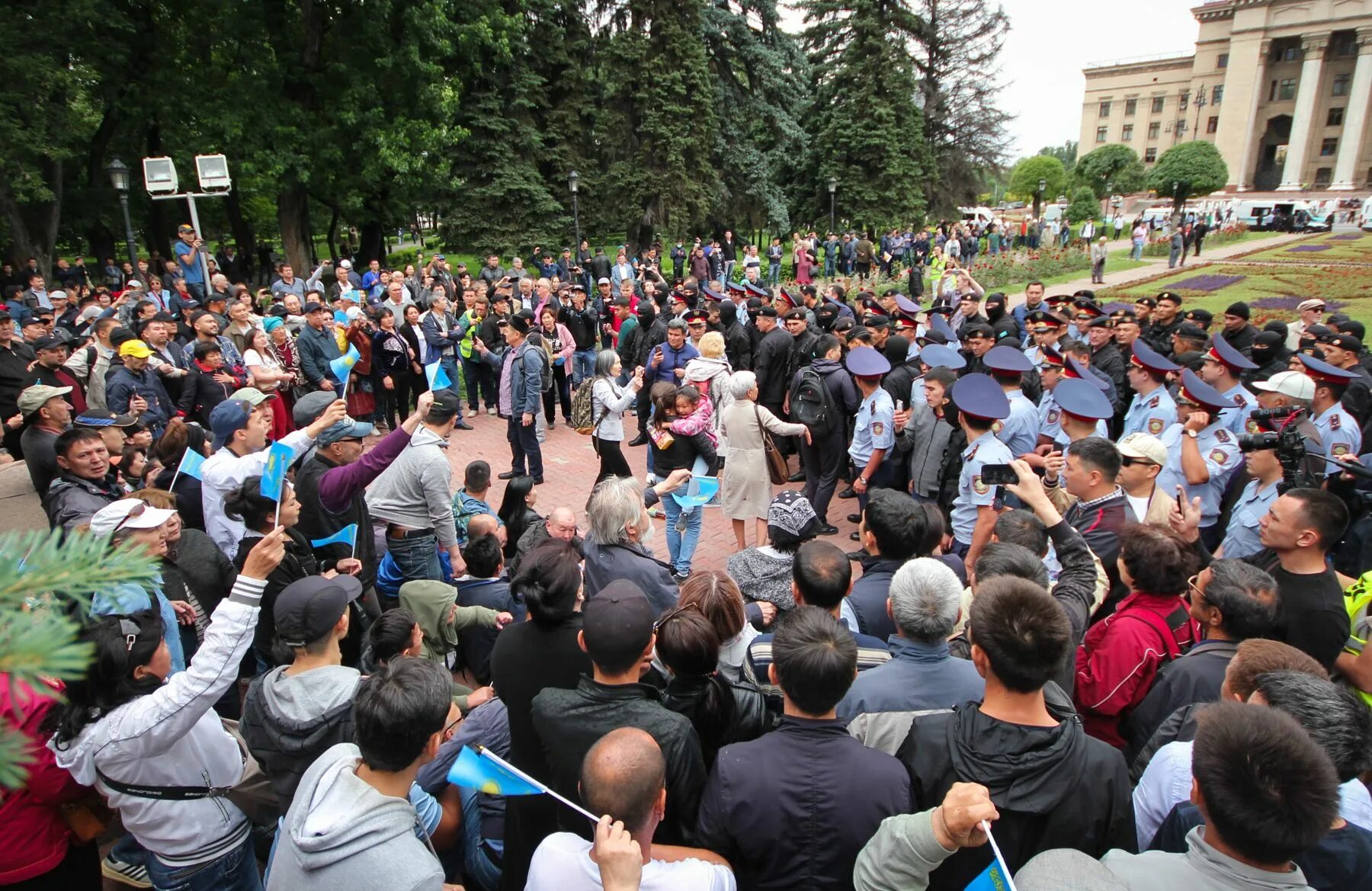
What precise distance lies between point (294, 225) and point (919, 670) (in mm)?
24063

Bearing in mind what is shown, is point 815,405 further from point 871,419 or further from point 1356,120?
point 1356,120

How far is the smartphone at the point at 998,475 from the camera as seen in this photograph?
4.33m

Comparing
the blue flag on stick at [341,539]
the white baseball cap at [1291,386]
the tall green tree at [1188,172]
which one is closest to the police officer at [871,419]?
the white baseball cap at [1291,386]

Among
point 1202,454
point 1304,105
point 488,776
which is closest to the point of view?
point 488,776

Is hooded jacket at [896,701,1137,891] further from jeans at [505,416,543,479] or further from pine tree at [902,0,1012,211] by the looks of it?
pine tree at [902,0,1012,211]

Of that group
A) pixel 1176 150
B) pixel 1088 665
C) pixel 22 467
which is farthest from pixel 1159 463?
pixel 1176 150

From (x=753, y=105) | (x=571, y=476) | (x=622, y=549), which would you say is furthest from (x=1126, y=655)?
(x=753, y=105)

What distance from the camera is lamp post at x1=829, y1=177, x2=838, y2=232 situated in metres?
31.6

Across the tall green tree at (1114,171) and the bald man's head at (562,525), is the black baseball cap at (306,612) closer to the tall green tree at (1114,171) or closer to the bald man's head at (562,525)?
the bald man's head at (562,525)

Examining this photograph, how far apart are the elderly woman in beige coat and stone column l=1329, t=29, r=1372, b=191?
77560 mm

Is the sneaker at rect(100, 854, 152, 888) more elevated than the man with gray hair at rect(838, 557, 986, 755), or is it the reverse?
the man with gray hair at rect(838, 557, 986, 755)

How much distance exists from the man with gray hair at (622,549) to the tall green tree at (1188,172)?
49.5 meters

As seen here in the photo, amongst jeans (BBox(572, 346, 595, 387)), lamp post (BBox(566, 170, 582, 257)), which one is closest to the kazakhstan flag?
jeans (BBox(572, 346, 595, 387))

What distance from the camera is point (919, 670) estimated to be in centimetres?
280
